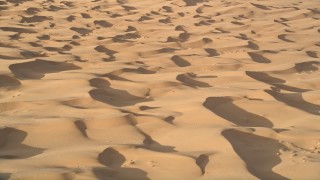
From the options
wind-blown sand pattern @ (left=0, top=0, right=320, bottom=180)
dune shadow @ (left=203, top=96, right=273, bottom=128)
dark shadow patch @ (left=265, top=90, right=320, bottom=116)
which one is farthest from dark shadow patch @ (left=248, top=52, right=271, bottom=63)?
dune shadow @ (left=203, top=96, right=273, bottom=128)

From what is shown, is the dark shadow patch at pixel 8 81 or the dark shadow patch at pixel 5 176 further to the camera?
the dark shadow patch at pixel 8 81

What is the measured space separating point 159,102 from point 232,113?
0.47 m

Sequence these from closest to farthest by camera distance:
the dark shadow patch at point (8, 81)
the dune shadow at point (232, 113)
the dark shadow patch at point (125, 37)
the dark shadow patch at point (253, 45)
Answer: the dune shadow at point (232, 113), the dark shadow patch at point (8, 81), the dark shadow patch at point (253, 45), the dark shadow patch at point (125, 37)

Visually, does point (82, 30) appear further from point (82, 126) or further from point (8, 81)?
point (82, 126)

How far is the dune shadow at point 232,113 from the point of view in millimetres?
2143

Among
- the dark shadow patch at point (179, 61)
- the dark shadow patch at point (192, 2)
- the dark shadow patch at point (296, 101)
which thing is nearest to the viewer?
the dark shadow patch at point (296, 101)

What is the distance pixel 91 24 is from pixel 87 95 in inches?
109

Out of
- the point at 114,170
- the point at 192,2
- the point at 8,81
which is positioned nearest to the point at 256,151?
the point at 114,170

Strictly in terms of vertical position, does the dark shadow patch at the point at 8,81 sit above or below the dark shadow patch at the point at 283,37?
below

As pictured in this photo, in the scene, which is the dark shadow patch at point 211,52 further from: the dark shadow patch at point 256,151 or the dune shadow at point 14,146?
the dune shadow at point 14,146

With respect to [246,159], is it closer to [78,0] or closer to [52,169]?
[52,169]

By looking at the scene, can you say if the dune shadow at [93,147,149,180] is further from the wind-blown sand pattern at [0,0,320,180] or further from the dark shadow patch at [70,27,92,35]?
the dark shadow patch at [70,27,92,35]

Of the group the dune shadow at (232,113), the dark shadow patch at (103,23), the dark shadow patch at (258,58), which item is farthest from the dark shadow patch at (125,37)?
the dune shadow at (232,113)

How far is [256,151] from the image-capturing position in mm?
1814
